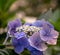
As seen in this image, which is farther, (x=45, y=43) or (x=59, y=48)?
(x=59, y=48)

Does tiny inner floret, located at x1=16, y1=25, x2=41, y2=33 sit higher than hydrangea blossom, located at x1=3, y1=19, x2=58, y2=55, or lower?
higher

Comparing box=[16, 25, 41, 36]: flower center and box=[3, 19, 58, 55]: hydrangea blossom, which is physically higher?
box=[16, 25, 41, 36]: flower center

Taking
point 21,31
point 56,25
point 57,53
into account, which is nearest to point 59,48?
point 57,53

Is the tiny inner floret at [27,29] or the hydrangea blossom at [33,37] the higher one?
the tiny inner floret at [27,29]

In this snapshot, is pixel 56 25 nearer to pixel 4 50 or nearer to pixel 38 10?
pixel 4 50

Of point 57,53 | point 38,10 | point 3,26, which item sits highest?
point 3,26

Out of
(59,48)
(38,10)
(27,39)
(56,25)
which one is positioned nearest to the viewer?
(27,39)

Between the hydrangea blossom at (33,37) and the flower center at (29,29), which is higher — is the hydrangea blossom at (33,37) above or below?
below

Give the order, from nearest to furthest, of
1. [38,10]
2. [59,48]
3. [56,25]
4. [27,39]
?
1. [27,39]
2. [56,25]
3. [59,48]
4. [38,10]
